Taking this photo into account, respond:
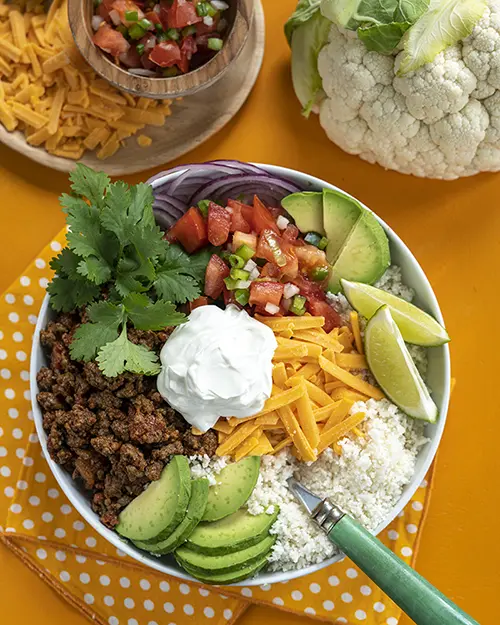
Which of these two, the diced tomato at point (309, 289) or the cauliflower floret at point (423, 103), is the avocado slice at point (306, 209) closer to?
the diced tomato at point (309, 289)

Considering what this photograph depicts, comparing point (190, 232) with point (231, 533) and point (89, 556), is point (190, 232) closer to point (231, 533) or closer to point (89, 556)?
point (231, 533)

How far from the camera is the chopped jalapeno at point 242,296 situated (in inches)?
113

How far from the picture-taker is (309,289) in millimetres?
2924

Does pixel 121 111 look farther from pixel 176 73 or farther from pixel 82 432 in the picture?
pixel 82 432

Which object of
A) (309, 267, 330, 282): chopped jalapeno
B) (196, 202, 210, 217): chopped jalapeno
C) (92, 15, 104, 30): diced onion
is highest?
(92, 15, 104, 30): diced onion

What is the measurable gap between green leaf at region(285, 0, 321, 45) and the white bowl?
71 centimetres

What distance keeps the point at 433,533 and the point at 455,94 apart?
1.89 m

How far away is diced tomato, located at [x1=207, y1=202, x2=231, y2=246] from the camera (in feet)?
9.53

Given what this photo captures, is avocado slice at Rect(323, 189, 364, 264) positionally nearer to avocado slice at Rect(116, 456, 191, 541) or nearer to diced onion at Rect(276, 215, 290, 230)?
diced onion at Rect(276, 215, 290, 230)

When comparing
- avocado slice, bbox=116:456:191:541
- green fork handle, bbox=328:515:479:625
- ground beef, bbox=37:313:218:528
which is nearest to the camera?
green fork handle, bbox=328:515:479:625

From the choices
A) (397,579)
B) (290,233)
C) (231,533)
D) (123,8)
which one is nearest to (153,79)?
(123,8)

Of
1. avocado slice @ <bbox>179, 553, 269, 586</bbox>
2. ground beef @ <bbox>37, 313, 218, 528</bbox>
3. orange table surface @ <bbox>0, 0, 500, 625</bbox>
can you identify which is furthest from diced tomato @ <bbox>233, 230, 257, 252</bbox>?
avocado slice @ <bbox>179, 553, 269, 586</bbox>

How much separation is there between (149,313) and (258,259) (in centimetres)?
52

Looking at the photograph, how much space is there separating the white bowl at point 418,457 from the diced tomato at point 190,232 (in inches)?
7.4
